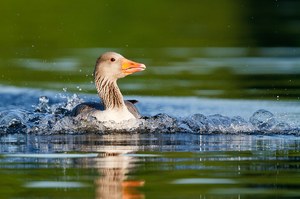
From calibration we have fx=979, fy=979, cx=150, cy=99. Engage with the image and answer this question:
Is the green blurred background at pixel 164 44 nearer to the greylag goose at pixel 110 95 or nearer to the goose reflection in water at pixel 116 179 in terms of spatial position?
the greylag goose at pixel 110 95

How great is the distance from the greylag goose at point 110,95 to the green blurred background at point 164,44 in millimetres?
3672

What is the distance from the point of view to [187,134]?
17.3 meters

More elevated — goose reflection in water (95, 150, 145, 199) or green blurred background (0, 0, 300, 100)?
green blurred background (0, 0, 300, 100)

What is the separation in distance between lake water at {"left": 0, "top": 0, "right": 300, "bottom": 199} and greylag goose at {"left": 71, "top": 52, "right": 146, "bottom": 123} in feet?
0.78

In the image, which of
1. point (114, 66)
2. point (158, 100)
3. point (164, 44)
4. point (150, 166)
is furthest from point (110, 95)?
point (164, 44)

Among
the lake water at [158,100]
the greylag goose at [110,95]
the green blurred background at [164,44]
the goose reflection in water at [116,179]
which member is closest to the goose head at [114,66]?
the greylag goose at [110,95]

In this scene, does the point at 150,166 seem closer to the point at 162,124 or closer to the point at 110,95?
the point at 162,124

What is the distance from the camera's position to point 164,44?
32625mm

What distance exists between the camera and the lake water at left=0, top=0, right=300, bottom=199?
12.7 m

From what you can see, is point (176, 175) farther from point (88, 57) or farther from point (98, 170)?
point (88, 57)

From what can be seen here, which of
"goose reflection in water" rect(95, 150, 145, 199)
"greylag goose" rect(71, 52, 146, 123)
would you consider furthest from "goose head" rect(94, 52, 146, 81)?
"goose reflection in water" rect(95, 150, 145, 199)

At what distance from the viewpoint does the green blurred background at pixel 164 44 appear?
24.2m

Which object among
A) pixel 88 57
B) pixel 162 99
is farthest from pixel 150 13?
pixel 162 99

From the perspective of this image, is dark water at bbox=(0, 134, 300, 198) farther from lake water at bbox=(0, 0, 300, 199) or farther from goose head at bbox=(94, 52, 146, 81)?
goose head at bbox=(94, 52, 146, 81)
